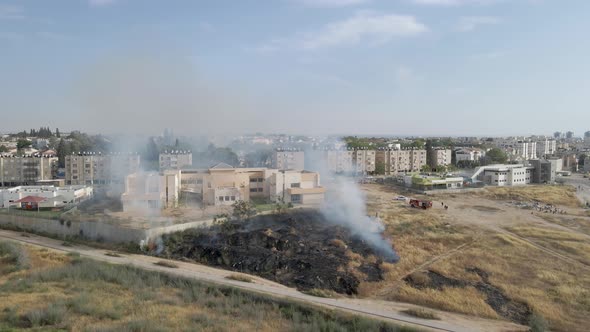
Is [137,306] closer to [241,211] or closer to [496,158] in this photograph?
[241,211]

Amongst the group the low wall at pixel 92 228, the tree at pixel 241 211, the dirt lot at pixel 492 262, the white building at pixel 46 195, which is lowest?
the dirt lot at pixel 492 262

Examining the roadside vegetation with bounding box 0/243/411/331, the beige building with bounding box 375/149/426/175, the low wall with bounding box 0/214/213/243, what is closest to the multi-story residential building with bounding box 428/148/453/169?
the beige building with bounding box 375/149/426/175

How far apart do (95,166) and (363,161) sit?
30069mm

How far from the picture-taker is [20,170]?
1537 inches

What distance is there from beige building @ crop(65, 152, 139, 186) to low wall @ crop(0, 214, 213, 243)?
15.5m

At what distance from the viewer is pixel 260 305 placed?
494 inches

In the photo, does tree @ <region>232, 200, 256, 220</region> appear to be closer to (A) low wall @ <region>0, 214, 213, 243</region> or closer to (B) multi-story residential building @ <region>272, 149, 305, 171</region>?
(A) low wall @ <region>0, 214, 213, 243</region>

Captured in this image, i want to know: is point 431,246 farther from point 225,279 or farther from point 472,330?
point 225,279

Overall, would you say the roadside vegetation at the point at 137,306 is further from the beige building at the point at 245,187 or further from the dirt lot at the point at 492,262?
Result: the beige building at the point at 245,187

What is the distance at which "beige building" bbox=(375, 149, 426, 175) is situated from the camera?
5359cm

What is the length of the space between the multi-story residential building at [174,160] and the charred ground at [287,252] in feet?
69.3

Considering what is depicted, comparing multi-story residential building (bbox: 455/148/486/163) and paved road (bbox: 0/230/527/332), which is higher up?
multi-story residential building (bbox: 455/148/486/163)

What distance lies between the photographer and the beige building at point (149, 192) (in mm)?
25188

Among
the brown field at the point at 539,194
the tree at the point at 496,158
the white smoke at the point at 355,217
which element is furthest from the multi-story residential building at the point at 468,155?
the white smoke at the point at 355,217
